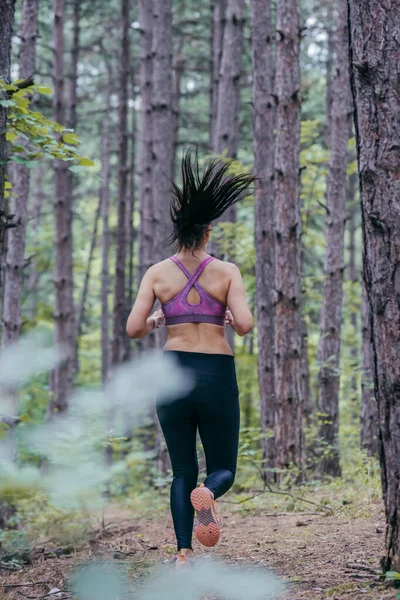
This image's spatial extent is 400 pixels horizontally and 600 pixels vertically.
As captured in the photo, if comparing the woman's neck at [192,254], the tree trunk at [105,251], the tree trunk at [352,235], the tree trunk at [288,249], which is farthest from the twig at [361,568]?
the tree trunk at [105,251]

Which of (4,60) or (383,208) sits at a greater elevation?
(4,60)

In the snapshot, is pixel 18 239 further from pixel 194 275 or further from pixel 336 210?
pixel 194 275

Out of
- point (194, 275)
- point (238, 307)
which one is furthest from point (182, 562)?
point (194, 275)

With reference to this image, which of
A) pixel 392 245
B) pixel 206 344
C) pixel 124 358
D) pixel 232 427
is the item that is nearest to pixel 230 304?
pixel 206 344

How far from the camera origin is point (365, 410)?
35.5ft

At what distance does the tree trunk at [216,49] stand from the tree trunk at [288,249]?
6553 millimetres

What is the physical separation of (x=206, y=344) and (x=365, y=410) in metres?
7.10

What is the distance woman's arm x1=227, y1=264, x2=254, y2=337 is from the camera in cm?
438

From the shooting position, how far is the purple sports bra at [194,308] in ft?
14.4

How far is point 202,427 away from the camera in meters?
4.43

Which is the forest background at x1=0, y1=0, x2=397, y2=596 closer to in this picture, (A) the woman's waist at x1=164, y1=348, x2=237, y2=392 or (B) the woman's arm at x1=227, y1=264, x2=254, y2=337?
(A) the woman's waist at x1=164, y1=348, x2=237, y2=392

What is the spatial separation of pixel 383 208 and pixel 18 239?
7.23 metres

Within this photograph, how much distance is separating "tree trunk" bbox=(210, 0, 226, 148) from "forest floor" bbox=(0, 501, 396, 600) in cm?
1067

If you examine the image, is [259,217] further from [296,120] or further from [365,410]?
[365,410]
